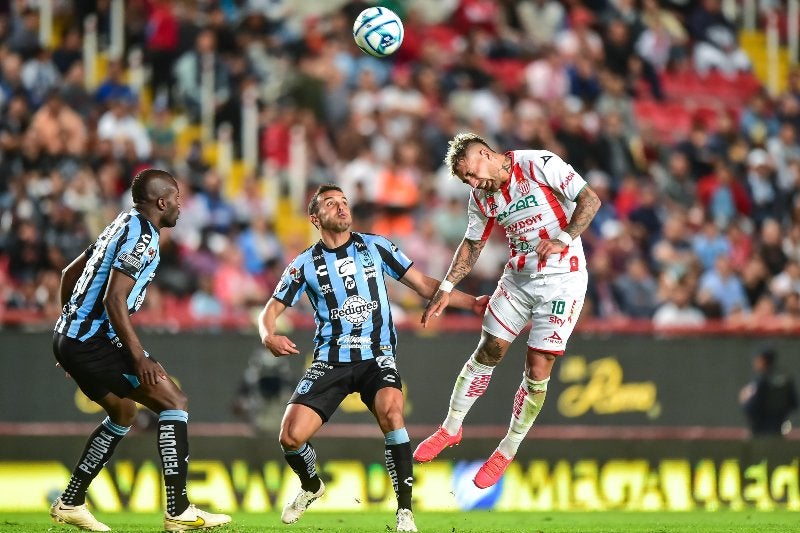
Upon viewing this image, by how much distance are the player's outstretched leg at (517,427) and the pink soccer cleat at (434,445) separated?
1.04 feet

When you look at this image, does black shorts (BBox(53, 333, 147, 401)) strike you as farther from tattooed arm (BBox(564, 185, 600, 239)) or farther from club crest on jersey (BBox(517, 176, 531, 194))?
tattooed arm (BBox(564, 185, 600, 239))

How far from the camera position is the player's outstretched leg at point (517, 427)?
11.0 m

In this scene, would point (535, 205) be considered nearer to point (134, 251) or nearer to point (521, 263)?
point (521, 263)

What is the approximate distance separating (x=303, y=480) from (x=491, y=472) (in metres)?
1.39

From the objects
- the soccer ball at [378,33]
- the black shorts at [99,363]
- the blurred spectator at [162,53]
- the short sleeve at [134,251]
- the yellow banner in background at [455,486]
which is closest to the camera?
the short sleeve at [134,251]

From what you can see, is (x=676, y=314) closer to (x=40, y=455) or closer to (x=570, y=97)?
(x=570, y=97)

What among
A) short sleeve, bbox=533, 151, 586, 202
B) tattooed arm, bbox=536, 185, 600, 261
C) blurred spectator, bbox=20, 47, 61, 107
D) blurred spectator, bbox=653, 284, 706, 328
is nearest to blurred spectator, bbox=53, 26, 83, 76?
blurred spectator, bbox=20, 47, 61, 107

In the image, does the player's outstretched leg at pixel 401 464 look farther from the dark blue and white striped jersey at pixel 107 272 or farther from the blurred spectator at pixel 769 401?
the blurred spectator at pixel 769 401

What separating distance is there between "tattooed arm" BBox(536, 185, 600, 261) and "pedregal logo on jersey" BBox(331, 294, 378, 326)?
126 cm

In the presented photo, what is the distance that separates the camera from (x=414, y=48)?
20.3 metres

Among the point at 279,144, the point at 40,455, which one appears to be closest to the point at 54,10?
the point at 279,144

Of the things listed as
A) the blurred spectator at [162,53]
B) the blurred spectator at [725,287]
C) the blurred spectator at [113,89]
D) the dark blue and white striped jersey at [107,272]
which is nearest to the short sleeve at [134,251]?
the dark blue and white striped jersey at [107,272]

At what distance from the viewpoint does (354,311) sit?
34.3 feet

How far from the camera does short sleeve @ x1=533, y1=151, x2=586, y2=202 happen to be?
10.5m
